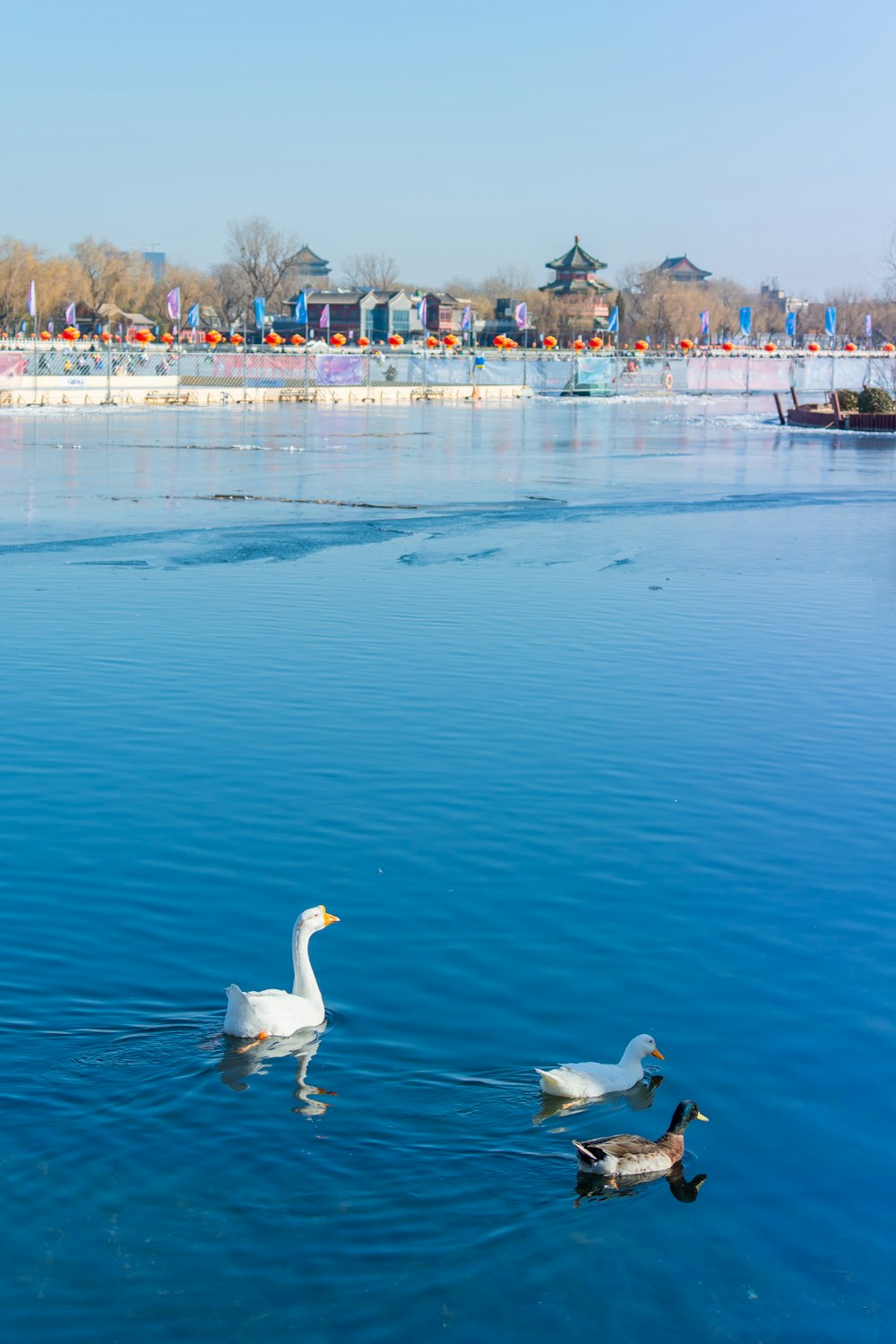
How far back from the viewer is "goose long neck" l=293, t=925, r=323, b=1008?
7.38 m

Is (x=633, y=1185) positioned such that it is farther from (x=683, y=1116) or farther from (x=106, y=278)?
(x=106, y=278)

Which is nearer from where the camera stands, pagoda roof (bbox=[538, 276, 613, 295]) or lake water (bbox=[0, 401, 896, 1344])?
lake water (bbox=[0, 401, 896, 1344])

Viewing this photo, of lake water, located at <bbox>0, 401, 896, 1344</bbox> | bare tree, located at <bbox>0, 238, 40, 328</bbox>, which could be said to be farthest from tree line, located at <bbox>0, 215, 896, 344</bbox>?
lake water, located at <bbox>0, 401, 896, 1344</bbox>

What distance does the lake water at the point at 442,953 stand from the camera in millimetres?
5688

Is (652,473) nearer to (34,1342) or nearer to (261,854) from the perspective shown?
(261,854)

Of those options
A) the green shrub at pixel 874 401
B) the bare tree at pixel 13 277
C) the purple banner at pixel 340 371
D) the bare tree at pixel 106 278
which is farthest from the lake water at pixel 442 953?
the bare tree at pixel 106 278

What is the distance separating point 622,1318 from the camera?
5492 mm

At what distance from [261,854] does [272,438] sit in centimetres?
3841

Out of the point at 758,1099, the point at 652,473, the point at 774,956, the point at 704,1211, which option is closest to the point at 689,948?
the point at 774,956

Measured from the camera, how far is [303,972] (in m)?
7.40

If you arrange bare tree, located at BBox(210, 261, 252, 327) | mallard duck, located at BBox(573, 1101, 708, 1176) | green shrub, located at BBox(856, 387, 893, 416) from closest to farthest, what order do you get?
mallard duck, located at BBox(573, 1101, 708, 1176) < green shrub, located at BBox(856, 387, 893, 416) < bare tree, located at BBox(210, 261, 252, 327)

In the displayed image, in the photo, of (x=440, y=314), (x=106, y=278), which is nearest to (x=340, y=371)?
(x=106, y=278)

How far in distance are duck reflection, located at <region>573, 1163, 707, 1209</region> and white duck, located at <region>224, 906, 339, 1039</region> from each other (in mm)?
1696

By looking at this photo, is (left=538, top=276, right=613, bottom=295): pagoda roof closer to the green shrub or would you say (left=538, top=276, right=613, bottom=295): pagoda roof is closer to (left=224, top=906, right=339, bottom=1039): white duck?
the green shrub
